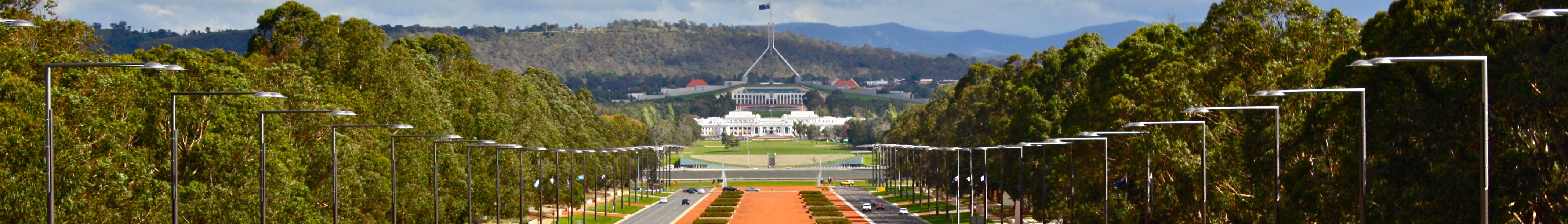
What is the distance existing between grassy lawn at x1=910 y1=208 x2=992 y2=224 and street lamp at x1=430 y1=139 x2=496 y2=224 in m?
24.8

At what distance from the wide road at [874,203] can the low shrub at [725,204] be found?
5439mm

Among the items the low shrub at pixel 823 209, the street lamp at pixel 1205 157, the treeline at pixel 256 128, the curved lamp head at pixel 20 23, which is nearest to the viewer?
the curved lamp head at pixel 20 23

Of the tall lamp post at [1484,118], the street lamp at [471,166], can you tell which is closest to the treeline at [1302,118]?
the tall lamp post at [1484,118]

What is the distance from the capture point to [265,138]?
40719 millimetres

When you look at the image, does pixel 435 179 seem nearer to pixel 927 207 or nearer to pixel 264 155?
pixel 264 155

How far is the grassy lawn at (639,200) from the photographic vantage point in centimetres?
10594

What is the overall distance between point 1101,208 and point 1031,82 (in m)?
16.7

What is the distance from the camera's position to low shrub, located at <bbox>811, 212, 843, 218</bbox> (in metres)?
81.4

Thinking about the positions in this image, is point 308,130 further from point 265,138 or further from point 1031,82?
point 1031,82

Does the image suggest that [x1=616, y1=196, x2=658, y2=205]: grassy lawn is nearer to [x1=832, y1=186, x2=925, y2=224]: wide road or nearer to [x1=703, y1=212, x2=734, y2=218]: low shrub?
[x1=832, y1=186, x2=925, y2=224]: wide road

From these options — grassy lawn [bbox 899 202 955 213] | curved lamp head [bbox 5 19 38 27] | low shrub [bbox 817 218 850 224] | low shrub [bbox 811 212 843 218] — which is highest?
curved lamp head [bbox 5 19 38 27]

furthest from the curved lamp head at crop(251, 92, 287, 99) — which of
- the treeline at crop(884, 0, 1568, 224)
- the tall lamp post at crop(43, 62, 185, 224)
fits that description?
the treeline at crop(884, 0, 1568, 224)

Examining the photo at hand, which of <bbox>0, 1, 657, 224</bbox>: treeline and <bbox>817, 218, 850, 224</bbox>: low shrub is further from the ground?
<bbox>0, 1, 657, 224</bbox>: treeline

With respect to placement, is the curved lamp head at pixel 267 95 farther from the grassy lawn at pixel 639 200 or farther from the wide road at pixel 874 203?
the grassy lawn at pixel 639 200
